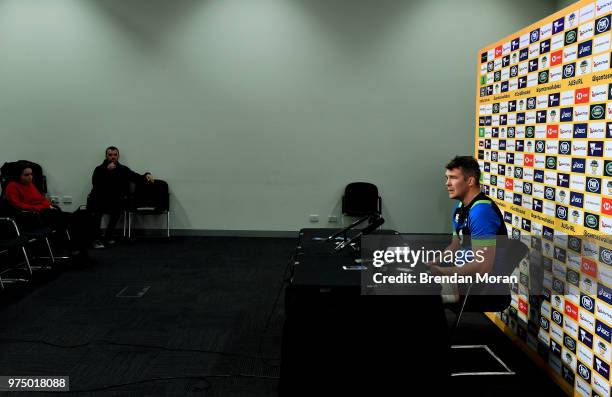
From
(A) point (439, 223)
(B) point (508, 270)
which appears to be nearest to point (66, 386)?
(B) point (508, 270)

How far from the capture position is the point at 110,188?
6.60 metres

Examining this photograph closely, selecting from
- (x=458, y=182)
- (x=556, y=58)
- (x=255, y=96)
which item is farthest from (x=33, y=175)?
(x=556, y=58)

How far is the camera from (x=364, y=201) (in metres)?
6.60

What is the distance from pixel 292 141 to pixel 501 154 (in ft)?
11.9

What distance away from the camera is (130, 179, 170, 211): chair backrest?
679 cm

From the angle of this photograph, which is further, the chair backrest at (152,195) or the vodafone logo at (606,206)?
the chair backrest at (152,195)

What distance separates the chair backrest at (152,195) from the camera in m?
6.79

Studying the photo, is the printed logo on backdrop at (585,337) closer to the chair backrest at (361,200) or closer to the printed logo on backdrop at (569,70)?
the printed logo on backdrop at (569,70)

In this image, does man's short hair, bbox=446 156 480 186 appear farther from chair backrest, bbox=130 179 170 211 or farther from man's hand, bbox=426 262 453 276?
chair backrest, bbox=130 179 170 211

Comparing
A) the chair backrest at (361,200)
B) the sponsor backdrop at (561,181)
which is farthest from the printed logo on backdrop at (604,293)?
the chair backrest at (361,200)

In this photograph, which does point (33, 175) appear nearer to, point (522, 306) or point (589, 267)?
point (522, 306)

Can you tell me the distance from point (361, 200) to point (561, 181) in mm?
3825

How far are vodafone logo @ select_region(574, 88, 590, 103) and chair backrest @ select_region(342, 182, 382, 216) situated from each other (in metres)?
3.95

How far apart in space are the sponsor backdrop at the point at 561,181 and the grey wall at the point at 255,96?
3038 millimetres
